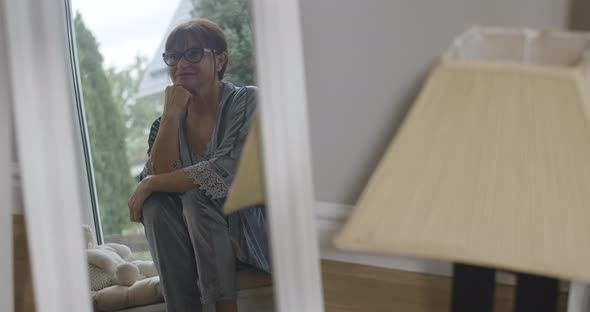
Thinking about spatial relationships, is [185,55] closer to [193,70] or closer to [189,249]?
[193,70]

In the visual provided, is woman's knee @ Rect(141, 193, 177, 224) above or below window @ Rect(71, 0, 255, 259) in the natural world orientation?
below

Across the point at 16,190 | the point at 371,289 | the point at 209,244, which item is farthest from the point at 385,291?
the point at 16,190

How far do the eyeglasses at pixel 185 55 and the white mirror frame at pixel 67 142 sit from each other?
0.37 feet

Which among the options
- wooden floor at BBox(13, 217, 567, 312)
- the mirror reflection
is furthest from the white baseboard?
the mirror reflection

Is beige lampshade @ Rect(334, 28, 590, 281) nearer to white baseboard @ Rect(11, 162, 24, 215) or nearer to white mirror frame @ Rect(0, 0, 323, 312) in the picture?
white mirror frame @ Rect(0, 0, 323, 312)

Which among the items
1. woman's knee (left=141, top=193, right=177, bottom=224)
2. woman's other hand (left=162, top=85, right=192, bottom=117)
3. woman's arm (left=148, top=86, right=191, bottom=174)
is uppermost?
woman's other hand (left=162, top=85, right=192, bottom=117)

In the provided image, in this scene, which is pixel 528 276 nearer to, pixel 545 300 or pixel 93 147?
pixel 545 300

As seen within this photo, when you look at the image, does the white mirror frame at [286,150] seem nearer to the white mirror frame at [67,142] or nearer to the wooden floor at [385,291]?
the white mirror frame at [67,142]

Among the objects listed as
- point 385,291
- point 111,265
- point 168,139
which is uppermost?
point 168,139

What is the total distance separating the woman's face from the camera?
1113 millimetres

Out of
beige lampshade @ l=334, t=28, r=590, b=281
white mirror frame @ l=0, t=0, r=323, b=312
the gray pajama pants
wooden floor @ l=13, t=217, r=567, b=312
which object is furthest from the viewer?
wooden floor @ l=13, t=217, r=567, b=312

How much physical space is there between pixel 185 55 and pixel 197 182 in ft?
0.68

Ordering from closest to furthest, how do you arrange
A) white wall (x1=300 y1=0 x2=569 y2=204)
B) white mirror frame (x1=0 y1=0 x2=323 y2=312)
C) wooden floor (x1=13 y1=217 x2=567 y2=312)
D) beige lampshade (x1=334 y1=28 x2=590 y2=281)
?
beige lampshade (x1=334 y1=28 x2=590 y2=281)
white mirror frame (x1=0 y1=0 x2=323 y2=312)
white wall (x1=300 y1=0 x2=569 y2=204)
wooden floor (x1=13 y1=217 x2=567 y2=312)

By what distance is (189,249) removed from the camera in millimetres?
1154
